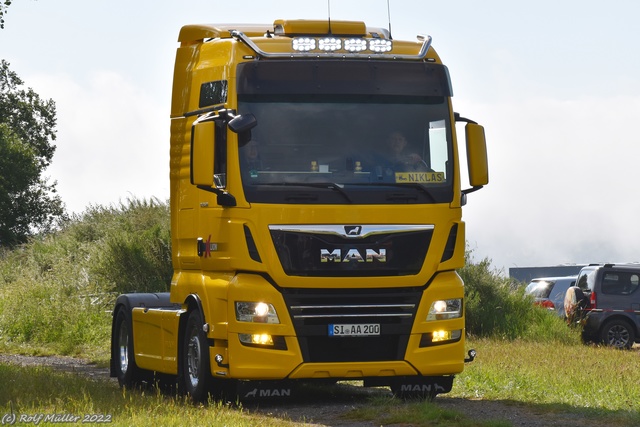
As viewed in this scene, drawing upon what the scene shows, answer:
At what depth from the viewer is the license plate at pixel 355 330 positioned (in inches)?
519

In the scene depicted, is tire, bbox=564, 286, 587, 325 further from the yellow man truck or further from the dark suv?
the yellow man truck

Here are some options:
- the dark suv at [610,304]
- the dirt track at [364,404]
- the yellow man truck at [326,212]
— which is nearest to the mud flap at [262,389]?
the yellow man truck at [326,212]

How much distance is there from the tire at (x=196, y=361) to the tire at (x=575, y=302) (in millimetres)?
16000

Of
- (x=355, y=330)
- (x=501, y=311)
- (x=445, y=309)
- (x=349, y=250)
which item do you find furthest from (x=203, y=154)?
(x=501, y=311)

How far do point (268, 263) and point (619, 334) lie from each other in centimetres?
1706

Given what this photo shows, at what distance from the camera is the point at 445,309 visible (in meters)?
13.5

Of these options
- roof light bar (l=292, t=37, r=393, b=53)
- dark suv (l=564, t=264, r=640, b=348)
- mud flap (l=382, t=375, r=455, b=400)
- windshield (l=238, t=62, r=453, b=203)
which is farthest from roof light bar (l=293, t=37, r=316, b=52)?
dark suv (l=564, t=264, r=640, b=348)

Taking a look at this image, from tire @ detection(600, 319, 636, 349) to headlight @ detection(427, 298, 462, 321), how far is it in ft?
50.7

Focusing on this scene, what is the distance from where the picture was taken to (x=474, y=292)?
97.9 feet

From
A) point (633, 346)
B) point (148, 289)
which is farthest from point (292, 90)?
point (633, 346)

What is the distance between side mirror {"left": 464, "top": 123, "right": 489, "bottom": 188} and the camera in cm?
1345

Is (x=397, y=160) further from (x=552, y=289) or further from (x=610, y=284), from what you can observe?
(x=552, y=289)

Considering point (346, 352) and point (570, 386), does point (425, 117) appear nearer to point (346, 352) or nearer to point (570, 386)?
→ point (346, 352)

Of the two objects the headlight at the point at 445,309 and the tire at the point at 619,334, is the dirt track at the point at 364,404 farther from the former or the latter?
the tire at the point at 619,334
